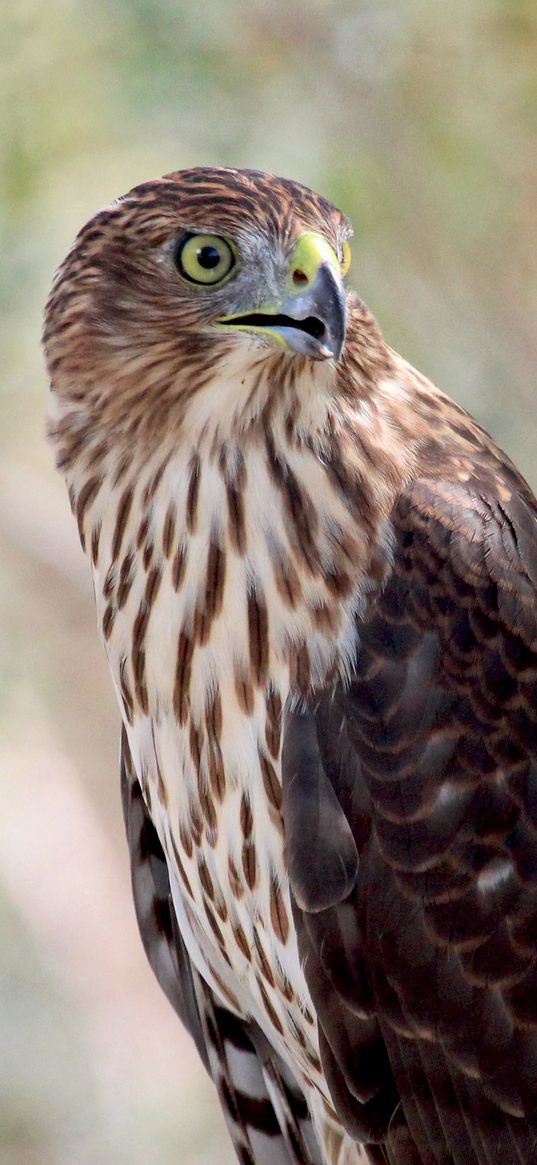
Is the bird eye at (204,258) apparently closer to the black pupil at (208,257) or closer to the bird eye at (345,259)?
the black pupil at (208,257)

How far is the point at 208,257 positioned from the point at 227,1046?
1461 mm

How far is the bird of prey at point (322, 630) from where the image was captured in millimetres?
2512

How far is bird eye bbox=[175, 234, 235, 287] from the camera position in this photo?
2.54 m

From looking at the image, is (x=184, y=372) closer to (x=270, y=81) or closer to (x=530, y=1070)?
(x=530, y=1070)

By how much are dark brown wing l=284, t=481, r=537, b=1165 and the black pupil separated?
19.4 inches

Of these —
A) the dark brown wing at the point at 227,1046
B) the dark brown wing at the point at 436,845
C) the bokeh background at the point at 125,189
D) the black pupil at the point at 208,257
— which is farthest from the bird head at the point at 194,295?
the bokeh background at the point at 125,189

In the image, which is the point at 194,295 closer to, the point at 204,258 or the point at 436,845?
the point at 204,258

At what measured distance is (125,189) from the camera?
505 centimetres

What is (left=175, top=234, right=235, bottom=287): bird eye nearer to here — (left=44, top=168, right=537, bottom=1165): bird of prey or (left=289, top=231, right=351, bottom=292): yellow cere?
(left=44, top=168, right=537, bottom=1165): bird of prey

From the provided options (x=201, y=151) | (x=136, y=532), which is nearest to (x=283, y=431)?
(x=136, y=532)

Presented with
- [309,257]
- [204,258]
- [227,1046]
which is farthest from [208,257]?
[227,1046]

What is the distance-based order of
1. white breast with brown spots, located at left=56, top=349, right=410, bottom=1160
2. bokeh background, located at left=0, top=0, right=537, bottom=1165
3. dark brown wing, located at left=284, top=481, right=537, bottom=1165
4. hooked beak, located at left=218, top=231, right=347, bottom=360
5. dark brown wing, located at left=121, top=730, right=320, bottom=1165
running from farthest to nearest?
bokeh background, located at left=0, top=0, right=537, bottom=1165 → dark brown wing, located at left=121, top=730, right=320, bottom=1165 → white breast with brown spots, located at left=56, top=349, right=410, bottom=1160 → dark brown wing, located at left=284, top=481, right=537, bottom=1165 → hooked beak, located at left=218, top=231, right=347, bottom=360

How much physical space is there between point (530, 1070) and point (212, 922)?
2.02 feet

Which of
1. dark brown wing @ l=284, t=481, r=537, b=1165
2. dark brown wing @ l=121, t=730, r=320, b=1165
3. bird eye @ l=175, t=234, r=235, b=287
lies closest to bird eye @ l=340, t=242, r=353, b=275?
bird eye @ l=175, t=234, r=235, b=287
